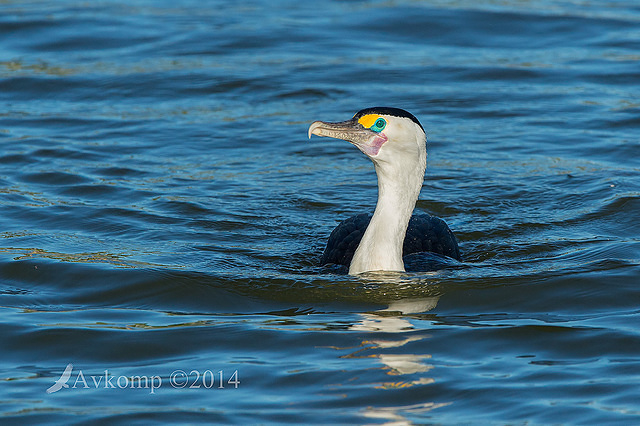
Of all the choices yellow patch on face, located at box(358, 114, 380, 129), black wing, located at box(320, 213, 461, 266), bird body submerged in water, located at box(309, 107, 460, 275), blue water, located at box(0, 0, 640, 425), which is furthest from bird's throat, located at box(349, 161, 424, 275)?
black wing, located at box(320, 213, 461, 266)

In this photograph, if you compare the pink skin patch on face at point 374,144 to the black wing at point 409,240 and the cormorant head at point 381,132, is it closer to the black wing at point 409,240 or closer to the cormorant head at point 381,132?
the cormorant head at point 381,132

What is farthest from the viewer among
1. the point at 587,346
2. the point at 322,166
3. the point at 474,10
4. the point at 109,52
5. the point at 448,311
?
the point at 474,10

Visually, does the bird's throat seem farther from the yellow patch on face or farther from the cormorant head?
the yellow patch on face

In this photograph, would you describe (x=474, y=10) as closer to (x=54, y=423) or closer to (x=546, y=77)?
(x=546, y=77)

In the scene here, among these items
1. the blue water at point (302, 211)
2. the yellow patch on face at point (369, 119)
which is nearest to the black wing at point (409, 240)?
the blue water at point (302, 211)

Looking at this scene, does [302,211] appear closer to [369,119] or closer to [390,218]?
[390,218]

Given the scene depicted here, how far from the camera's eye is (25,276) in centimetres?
732

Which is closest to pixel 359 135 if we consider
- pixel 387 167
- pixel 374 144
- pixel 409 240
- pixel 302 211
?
pixel 374 144

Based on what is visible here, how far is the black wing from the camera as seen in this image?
24.7 feet

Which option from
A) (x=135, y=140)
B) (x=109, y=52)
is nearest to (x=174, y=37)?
(x=109, y=52)

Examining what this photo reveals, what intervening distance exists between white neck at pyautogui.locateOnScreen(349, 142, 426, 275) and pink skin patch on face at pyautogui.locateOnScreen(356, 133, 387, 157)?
14 centimetres

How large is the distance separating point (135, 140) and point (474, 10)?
733 cm

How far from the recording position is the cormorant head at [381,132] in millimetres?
6738

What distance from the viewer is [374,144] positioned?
6781 millimetres
